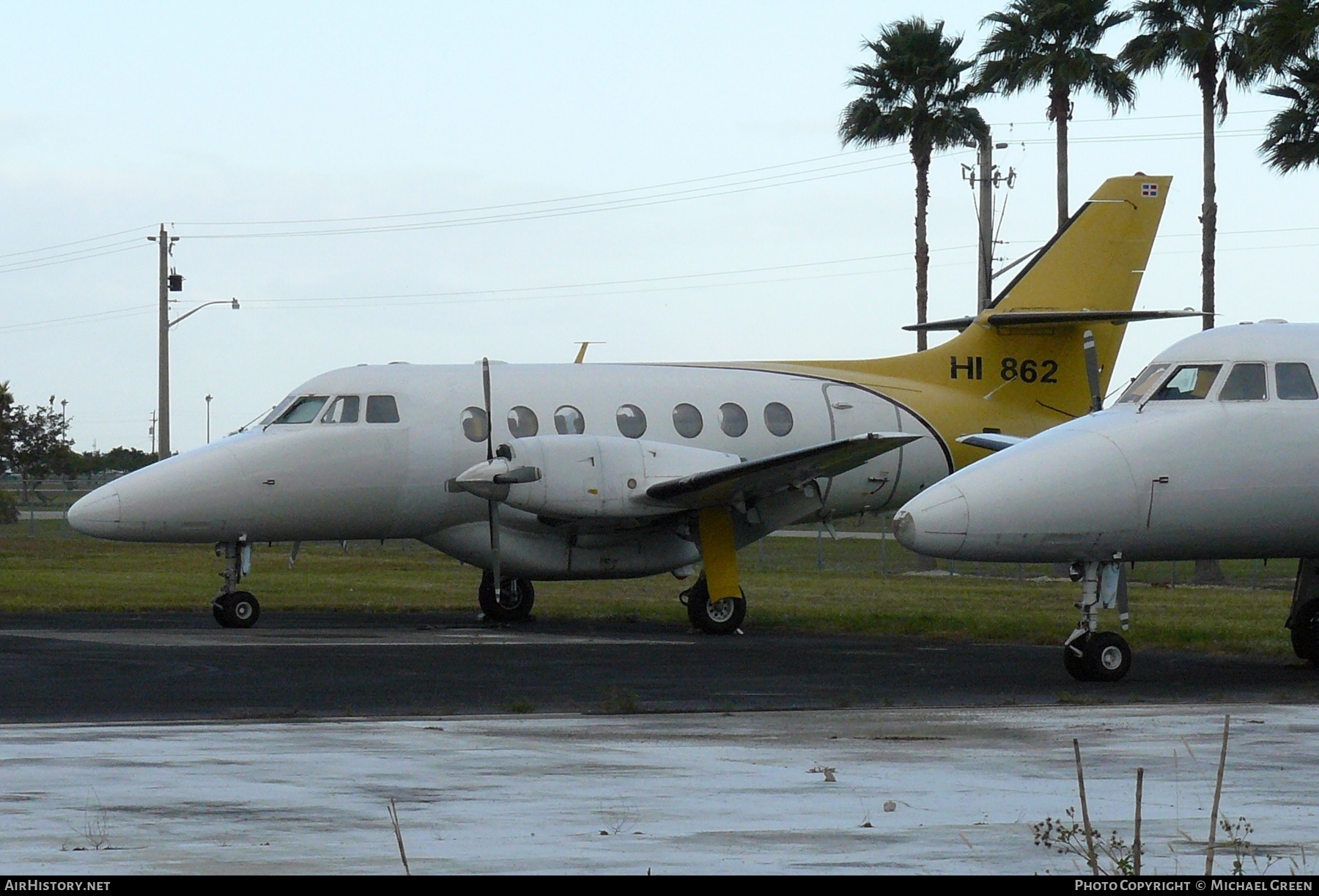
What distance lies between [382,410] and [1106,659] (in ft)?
34.4

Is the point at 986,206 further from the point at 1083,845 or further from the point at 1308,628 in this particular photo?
the point at 1083,845

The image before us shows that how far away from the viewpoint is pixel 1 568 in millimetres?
33469

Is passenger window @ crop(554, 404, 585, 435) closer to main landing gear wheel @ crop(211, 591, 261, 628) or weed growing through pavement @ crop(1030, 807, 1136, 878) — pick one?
main landing gear wheel @ crop(211, 591, 261, 628)

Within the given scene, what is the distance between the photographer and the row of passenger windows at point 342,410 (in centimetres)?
2205

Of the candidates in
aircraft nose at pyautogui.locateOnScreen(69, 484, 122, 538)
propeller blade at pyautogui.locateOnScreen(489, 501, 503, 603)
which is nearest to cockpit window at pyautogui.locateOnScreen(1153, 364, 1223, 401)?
propeller blade at pyautogui.locateOnScreen(489, 501, 503, 603)

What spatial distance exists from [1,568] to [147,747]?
24.7 metres

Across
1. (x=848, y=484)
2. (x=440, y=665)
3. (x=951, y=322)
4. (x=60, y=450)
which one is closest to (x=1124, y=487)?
(x=440, y=665)

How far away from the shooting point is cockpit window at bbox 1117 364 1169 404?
15148 mm

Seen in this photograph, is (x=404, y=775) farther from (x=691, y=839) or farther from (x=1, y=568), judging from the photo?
(x=1, y=568)

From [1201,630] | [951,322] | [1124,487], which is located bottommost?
[1201,630]

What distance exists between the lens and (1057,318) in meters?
24.1

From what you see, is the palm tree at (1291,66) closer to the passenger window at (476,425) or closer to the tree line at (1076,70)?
the tree line at (1076,70)

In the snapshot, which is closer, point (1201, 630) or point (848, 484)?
point (1201, 630)
